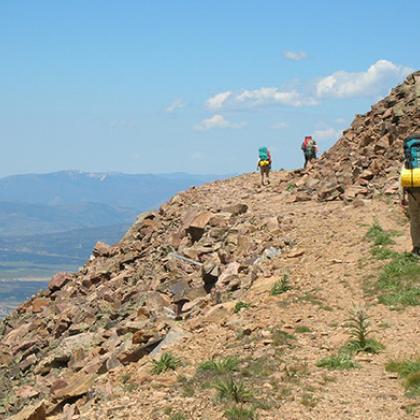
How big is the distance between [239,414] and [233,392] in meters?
0.63

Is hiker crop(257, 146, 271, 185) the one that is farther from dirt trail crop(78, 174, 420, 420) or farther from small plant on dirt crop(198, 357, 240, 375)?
small plant on dirt crop(198, 357, 240, 375)

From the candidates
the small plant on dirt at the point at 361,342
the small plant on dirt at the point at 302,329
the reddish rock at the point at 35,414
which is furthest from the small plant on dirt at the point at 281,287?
the reddish rock at the point at 35,414

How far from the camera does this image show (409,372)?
34.8 feet

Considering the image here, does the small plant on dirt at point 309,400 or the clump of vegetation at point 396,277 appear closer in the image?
the small plant on dirt at point 309,400

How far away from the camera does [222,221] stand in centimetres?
2714

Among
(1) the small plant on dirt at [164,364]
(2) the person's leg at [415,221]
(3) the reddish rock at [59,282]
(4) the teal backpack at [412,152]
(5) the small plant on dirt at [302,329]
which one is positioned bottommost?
(3) the reddish rock at [59,282]

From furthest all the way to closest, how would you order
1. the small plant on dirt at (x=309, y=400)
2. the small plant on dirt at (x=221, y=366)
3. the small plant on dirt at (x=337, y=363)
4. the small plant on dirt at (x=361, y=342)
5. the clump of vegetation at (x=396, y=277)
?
the clump of vegetation at (x=396, y=277) → the small plant on dirt at (x=361, y=342) → the small plant on dirt at (x=221, y=366) → the small plant on dirt at (x=337, y=363) → the small plant on dirt at (x=309, y=400)

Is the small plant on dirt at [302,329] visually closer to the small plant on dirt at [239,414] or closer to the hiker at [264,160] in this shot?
the small plant on dirt at [239,414]

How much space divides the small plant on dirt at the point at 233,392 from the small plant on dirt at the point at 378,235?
29.0 feet

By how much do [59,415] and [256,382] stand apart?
5348 mm

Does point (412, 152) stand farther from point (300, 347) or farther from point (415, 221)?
point (300, 347)

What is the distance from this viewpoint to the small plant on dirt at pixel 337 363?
11156 mm

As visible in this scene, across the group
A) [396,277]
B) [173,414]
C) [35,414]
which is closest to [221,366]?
[173,414]

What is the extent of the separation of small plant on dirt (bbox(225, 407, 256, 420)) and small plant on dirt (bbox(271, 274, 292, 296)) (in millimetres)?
6070
